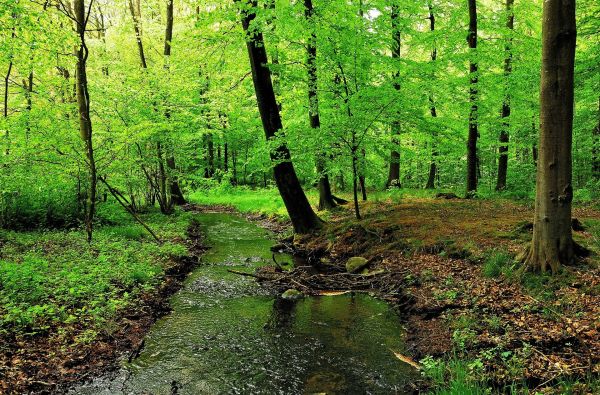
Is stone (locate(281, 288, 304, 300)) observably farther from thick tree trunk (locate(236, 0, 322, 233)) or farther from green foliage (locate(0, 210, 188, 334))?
thick tree trunk (locate(236, 0, 322, 233))

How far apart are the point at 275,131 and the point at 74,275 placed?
6606mm

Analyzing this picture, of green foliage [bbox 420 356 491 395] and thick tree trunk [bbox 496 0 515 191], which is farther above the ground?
thick tree trunk [bbox 496 0 515 191]

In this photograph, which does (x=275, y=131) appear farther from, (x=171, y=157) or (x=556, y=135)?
(x=556, y=135)

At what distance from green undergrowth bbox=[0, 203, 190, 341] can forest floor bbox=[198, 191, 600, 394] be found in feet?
9.53

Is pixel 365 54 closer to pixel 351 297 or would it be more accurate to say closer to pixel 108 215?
pixel 351 297

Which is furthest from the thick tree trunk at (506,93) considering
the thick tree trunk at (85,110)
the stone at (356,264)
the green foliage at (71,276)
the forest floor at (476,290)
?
the thick tree trunk at (85,110)

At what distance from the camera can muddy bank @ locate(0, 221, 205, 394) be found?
179 inches

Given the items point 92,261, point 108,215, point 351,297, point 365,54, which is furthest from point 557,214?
point 108,215

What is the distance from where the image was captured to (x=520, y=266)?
20.9ft

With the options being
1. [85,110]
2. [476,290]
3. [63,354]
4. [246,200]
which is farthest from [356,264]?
[246,200]

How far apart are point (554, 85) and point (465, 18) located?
11591 millimetres

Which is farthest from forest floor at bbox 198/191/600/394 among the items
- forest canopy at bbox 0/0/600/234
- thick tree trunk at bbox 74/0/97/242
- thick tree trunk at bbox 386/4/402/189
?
thick tree trunk at bbox 74/0/97/242

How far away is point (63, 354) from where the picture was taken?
17.0 feet

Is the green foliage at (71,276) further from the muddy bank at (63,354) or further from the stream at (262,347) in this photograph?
the stream at (262,347)
